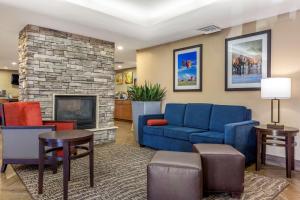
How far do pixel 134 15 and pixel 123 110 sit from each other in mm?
5223

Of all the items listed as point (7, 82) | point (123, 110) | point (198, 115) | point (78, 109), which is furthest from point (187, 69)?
point (7, 82)

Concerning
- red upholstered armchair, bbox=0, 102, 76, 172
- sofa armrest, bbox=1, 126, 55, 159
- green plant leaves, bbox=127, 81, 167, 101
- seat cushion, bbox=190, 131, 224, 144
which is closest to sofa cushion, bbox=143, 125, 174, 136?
seat cushion, bbox=190, 131, 224, 144

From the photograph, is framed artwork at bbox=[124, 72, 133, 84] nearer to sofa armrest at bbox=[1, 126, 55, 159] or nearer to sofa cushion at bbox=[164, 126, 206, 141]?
sofa cushion at bbox=[164, 126, 206, 141]

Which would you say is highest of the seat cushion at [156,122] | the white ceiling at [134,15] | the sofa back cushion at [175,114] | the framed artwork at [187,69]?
the white ceiling at [134,15]

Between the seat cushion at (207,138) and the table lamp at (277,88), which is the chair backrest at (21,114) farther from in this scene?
the table lamp at (277,88)

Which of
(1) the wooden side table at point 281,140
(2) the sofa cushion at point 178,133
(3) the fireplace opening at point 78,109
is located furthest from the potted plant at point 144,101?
(1) the wooden side table at point 281,140

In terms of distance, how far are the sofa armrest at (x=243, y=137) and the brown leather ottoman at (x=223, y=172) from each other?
2.06ft

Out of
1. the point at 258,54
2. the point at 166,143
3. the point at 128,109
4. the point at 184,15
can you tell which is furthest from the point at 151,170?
the point at 128,109

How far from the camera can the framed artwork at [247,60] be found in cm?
357

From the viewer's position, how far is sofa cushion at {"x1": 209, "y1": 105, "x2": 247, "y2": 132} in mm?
3559

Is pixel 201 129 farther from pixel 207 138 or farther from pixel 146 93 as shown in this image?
pixel 146 93

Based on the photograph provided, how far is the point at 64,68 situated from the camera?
A: 4344 millimetres

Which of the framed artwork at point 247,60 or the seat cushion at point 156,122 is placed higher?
the framed artwork at point 247,60

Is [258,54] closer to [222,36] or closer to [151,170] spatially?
[222,36]
